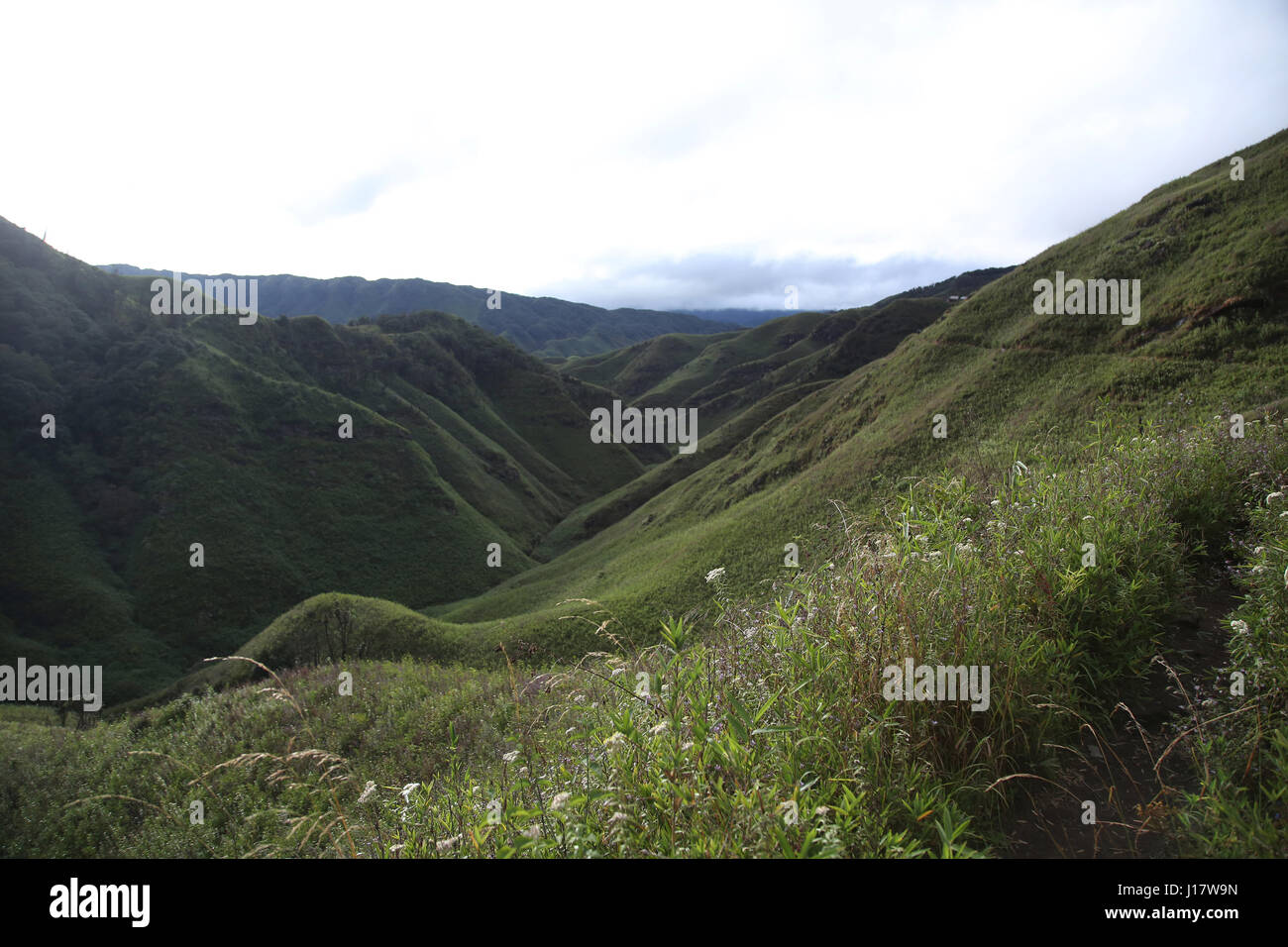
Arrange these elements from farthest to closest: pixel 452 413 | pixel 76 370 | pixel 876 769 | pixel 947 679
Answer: pixel 452 413, pixel 76 370, pixel 947 679, pixel 876 769

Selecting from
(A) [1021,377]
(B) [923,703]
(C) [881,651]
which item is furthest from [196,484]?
(B) [923,703]

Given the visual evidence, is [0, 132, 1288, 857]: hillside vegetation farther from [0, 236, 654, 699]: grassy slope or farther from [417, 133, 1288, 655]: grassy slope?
[0, 236, 654, 699]: grassy slope

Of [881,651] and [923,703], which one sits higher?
[881,651]

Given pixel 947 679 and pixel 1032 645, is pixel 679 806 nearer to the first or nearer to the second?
pixel 947 679

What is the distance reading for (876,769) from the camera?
3.20 meters

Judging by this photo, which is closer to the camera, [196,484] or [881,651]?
[881,651]

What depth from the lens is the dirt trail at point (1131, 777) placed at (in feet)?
10.2

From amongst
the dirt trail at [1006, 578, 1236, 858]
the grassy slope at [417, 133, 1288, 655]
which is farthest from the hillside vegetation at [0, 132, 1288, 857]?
the grassy slope at [417, 133, 1288, 655]

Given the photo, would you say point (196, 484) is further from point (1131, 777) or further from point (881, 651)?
point (1131, 777)

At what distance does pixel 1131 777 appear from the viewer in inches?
140

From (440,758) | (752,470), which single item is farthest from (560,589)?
(440,758)

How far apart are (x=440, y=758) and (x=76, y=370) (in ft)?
260

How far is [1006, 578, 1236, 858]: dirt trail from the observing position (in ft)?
10.2

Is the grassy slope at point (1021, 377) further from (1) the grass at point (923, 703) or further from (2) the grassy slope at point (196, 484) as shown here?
(2) the grassy slope at point (196, 484)
